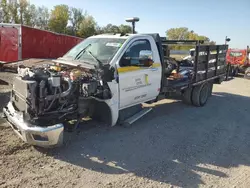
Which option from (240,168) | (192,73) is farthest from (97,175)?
(192,73)

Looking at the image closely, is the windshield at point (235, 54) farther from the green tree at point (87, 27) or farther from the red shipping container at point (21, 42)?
the green tree at point (87, 27)

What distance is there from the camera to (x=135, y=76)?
17.9 feet

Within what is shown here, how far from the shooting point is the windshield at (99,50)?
5.27 m

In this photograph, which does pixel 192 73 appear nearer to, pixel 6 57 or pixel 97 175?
pixel 97 175

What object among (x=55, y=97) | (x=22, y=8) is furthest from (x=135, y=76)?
(x=22, y=8)

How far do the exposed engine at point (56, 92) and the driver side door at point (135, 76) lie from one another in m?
0.54

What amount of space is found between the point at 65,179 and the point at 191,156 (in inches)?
88.4

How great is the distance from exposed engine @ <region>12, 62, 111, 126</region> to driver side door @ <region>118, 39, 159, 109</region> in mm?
535

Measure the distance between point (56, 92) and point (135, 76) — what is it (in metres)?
1.92

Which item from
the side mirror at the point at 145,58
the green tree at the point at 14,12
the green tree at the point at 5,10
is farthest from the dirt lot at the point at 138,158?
the green tree at the point at 14,12

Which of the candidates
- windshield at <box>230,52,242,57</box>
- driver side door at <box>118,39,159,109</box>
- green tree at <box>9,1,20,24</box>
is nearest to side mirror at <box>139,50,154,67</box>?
driver side door at <box>118,39,159,109</box>

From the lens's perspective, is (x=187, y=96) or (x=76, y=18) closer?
(x=187, y=96)

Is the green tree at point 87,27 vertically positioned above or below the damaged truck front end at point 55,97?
above

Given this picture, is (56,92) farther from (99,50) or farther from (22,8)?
(22,8)
